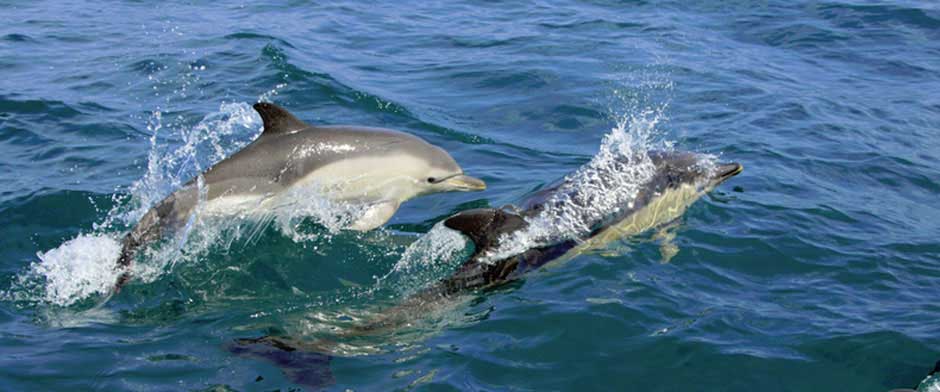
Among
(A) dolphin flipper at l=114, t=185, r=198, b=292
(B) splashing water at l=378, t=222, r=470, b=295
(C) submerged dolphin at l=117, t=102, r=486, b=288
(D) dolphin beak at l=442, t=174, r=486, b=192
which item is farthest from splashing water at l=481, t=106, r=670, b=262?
(A) dolphin flipper at l=114, t=185, r=198, b=292

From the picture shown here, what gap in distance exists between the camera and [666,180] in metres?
9.47

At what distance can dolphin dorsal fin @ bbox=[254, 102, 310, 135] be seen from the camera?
9.09m

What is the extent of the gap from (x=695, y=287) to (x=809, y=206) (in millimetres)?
2583

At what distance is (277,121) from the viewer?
30.3 ft

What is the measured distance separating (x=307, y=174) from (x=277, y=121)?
54 cm

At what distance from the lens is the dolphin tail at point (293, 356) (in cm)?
665

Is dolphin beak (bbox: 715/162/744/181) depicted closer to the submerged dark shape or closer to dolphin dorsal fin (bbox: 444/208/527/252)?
dolphin dorsal fin (bbox: 444/208/527/252)

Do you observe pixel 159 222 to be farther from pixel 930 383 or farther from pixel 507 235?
pixel 930 383

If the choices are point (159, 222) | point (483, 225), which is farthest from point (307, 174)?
point (483, 225)

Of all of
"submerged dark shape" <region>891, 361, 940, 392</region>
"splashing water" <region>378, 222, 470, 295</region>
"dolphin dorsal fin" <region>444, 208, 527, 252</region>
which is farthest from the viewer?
"splashing water" <region>378, 222, 470, 295</region>

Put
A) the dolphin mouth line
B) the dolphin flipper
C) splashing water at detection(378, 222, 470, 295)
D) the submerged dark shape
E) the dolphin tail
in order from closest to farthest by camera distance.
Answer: the dolphin tail < the submerged dark shape < splashing water at detection(378, 222, 470, 295) < the dolphin flipper < the dolphin mouth line

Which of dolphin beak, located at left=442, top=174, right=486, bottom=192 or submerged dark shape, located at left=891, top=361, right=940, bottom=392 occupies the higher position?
dolphin beak, located at left=442, top=174, right=486, bottom=192

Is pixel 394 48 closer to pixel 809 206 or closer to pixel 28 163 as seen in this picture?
pixel 28 163

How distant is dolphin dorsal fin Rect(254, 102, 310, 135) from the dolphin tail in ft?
8.27
